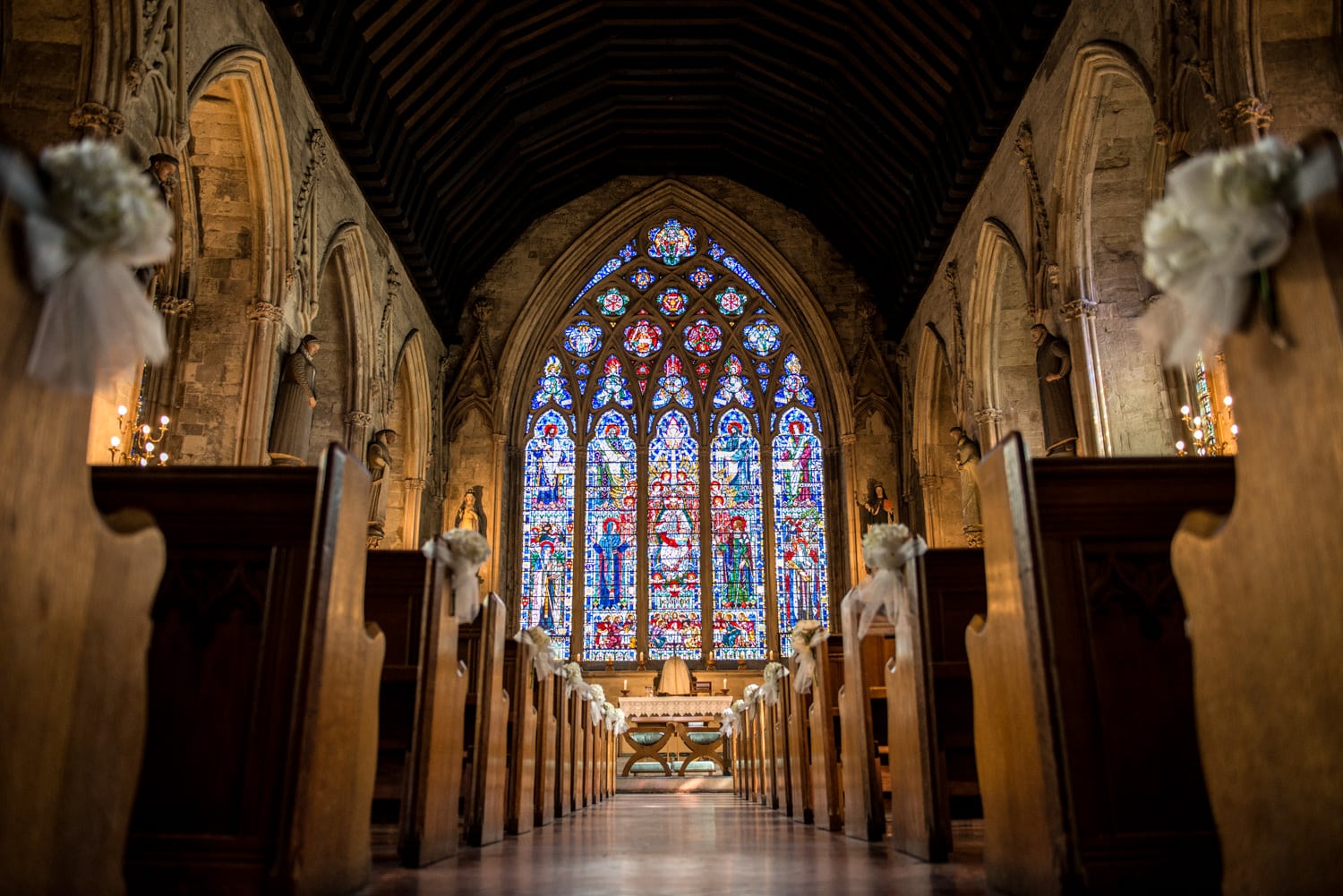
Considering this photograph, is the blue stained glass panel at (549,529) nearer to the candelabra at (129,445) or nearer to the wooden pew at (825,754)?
the candelabra at (129,445)

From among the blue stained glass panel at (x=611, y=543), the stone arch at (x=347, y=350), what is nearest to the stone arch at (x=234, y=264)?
the stone arch at (x=347, y=350)

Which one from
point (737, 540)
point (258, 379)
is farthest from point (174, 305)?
point (737, 540)

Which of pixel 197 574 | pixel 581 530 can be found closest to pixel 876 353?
pixel 581 530

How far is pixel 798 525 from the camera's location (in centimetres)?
1509

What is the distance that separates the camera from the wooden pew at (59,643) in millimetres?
1709

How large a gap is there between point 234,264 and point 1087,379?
7.34m

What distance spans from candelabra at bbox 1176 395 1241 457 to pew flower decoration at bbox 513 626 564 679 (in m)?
4.70

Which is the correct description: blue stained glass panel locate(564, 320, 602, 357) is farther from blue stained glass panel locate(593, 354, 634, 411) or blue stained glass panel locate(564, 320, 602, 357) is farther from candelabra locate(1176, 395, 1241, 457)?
candelabra locate(1176, 395, 1241, 457)

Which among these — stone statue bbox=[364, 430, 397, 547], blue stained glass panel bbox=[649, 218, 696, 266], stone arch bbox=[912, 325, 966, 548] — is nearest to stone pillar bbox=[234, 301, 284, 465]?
stone statue bbox=[364, 430, 397, 547]

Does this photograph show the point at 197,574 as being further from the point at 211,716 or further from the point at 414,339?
A: the point at 414,339

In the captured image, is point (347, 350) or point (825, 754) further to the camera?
point (347, 350)

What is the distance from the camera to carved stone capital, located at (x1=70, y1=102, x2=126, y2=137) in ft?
20.6

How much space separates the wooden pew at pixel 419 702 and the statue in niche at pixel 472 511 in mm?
9352

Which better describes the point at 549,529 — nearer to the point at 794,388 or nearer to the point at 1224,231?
the point at 794,388
